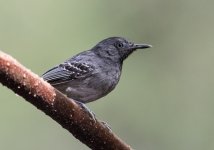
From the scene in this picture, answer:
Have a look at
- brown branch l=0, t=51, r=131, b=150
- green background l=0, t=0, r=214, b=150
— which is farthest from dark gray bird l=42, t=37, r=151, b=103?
brown branch l=0, t=51, r=131, b=150

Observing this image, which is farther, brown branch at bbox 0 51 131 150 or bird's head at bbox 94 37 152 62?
bird's head at bbox 94 37 152 62

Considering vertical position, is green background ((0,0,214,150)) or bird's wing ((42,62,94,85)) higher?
bird's wing ((42,62,94,85))

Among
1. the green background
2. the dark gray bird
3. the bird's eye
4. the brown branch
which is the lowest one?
the green background

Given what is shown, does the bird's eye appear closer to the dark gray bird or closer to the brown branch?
the dark gray bird

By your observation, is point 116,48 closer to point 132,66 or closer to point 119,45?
point 119,45

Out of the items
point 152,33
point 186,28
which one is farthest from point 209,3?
point 152,33

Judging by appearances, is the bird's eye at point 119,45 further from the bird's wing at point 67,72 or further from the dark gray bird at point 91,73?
the bird's wing at point 67,72

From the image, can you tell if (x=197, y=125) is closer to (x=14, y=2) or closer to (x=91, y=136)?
(x=14, y=2)

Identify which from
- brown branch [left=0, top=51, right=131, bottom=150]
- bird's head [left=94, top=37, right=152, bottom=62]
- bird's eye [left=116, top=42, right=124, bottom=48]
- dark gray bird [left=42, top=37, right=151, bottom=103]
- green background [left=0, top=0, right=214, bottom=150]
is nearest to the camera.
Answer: brown branch [left=0, top=51, right=131, bottom=150]
